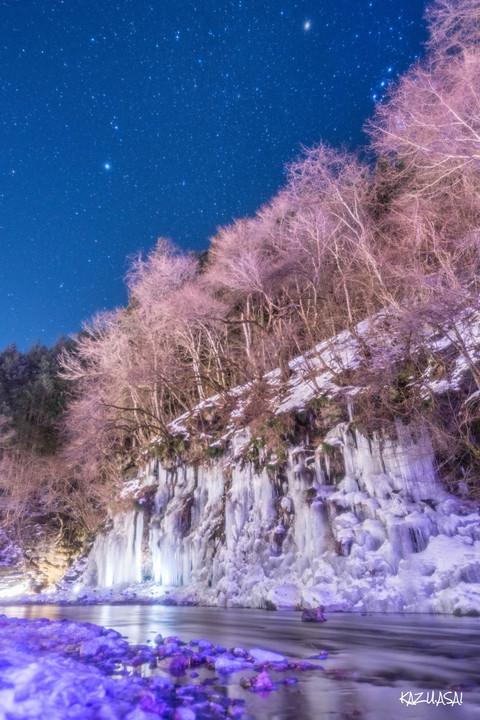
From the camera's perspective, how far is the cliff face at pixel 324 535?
6.88m

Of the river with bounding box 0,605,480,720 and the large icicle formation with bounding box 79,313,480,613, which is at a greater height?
the large icicle formation with bounding box 79,313,480,613

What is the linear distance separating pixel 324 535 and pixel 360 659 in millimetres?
4582

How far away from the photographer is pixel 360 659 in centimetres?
397

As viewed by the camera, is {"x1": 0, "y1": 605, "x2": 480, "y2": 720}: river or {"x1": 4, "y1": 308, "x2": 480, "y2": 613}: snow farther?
{"x1": 4, "y1": 308, "x2": 480, "y2": 613}: snow

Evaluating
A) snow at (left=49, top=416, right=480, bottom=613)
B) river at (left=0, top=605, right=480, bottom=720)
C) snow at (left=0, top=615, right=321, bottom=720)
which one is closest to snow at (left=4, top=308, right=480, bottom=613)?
snow at (left=49, top=416, right=480, bottom=613)

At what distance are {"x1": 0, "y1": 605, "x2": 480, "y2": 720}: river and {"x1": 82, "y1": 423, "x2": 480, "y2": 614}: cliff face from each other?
25.0 inches

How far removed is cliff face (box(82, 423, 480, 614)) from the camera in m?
6.88

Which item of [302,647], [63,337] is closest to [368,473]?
→ [302,647]

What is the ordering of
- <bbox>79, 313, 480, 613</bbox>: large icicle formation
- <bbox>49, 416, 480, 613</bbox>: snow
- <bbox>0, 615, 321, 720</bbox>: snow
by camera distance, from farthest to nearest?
<bbox>79, 313, 480, 613</bbox>: large icicle formation < <bbox>49, 416, 480, 613</bbox>: snow < <bbox>0, 615, 321, 720</bbox>: snow

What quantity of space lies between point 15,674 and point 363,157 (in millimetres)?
12327

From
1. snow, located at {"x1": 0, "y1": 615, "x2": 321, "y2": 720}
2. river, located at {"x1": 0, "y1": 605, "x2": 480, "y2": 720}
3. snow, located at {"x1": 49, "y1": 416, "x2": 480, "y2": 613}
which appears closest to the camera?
snow, located at {"x1": 0, "y1": 615, "x2": 321, "y2": 720}

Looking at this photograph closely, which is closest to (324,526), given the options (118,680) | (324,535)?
(324,535)

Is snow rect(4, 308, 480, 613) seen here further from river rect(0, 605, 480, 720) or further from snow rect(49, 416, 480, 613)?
river rect(0, 605, 480, 720)

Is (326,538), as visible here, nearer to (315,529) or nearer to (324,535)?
(324,535)
